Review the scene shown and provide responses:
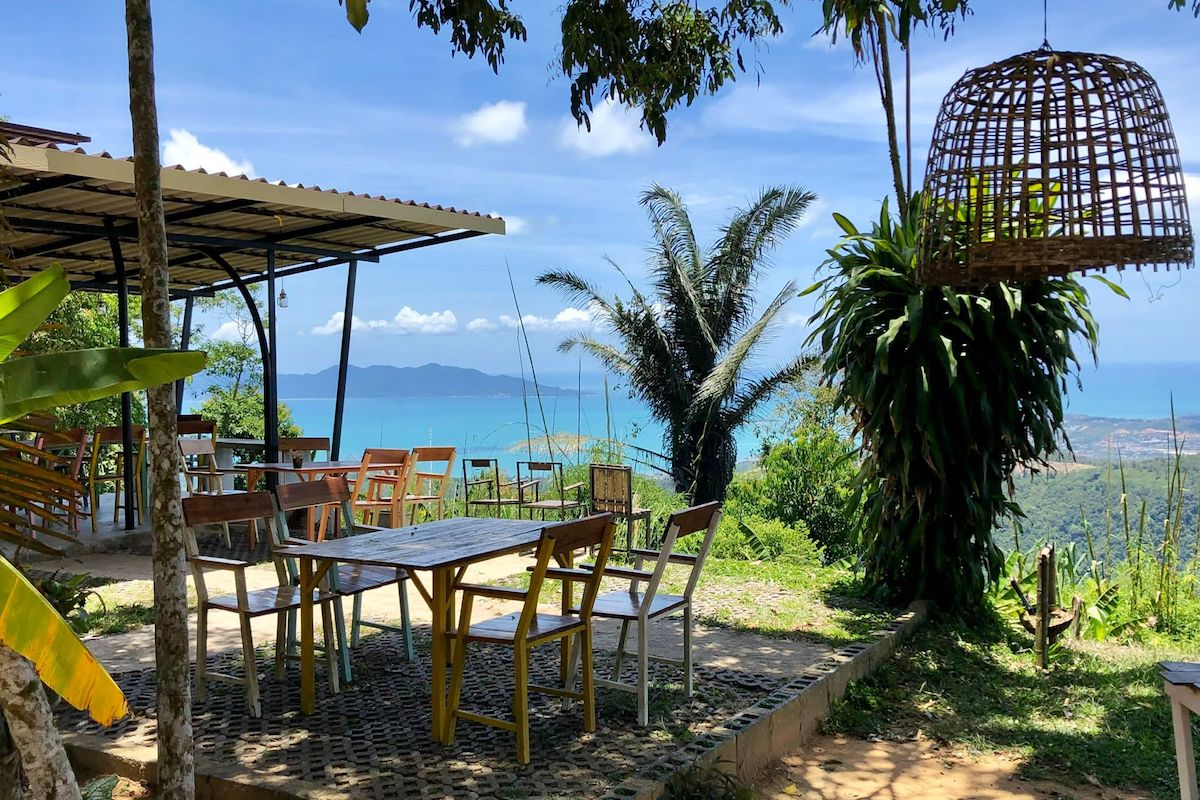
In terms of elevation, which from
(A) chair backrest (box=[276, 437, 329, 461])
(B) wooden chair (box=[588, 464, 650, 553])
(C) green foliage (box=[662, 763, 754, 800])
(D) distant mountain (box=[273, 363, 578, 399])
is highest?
(D) distant mountain (box=[273, 363, 578, 399])

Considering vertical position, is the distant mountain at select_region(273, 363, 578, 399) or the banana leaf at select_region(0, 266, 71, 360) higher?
the distant mountain at select_region(273, 363, 578, 399)

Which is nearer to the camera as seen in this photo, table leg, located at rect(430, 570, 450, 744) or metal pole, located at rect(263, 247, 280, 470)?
table leg, located at rect(430, 570, 450, 744)

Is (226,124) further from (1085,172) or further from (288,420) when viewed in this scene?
(1085,172)

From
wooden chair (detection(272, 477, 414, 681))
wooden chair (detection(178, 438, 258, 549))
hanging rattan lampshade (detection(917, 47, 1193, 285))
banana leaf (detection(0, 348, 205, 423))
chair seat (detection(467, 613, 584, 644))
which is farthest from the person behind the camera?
wooden chair (detection(178, 438, 258, 549))

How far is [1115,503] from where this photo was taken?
24.7ft

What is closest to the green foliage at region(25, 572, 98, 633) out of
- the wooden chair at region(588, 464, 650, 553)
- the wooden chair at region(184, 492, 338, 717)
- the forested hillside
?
the wooden chair at region(184, 492, 338, 717)

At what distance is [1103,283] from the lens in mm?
5953

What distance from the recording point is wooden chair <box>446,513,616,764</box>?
3.83m

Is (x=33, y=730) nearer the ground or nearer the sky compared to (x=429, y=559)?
nearer the ground

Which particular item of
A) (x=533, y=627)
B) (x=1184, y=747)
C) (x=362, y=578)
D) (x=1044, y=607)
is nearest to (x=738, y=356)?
(x=1044, y=607)

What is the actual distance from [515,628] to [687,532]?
2.77ft

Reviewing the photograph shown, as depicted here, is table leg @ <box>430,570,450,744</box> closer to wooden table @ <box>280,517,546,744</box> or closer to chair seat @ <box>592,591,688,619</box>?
wooden table @ <box>280,517,546,744</box>

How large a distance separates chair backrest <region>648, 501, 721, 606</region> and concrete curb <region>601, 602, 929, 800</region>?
59 centimetres

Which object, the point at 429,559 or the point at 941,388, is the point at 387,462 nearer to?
the point at 941,388
